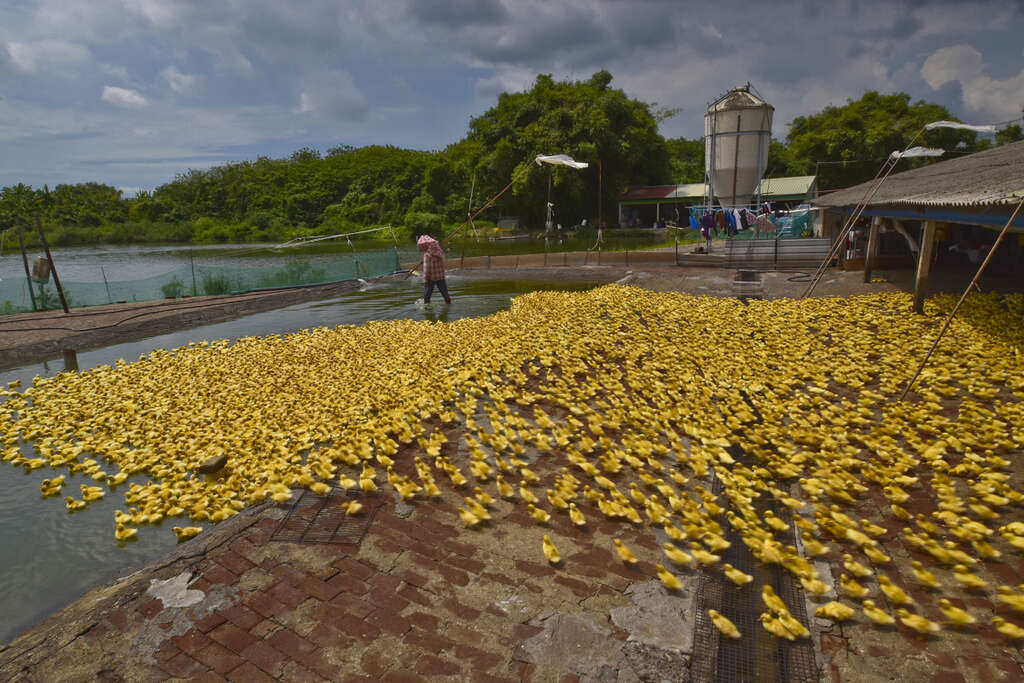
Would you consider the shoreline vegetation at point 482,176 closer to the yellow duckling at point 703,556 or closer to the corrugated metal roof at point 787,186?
the corrugated metal roof at point 787,186

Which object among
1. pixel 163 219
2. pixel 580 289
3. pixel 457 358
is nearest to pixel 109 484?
pixel 457 358

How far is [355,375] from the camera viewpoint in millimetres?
7625

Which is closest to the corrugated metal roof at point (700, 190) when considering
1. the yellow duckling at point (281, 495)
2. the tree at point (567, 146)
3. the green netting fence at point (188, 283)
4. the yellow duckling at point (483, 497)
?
the tree at point (567, 146)

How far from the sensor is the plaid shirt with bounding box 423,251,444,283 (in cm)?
1356

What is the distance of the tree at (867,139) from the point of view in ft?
120

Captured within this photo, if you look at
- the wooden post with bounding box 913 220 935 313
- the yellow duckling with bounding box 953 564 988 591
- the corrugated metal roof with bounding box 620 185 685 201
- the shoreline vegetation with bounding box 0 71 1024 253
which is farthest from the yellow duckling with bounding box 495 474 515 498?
the corrugated metal roof with bounding box 620 185 685 201

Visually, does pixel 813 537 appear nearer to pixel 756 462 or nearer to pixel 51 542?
pixel 756 462

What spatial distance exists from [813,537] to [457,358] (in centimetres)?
542

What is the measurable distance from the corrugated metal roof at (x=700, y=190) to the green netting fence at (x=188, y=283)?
933 inches

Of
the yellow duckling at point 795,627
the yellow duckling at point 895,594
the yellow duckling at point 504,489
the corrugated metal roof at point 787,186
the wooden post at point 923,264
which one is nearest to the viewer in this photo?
the yellow duckling at point 795,627

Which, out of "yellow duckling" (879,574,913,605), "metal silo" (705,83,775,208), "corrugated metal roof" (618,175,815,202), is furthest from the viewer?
"corrugated metal roof" (618,175,815,202)

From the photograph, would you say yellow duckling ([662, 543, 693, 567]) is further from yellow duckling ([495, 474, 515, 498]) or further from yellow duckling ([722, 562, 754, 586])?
yellow duckling ([495, 474, 515, 498])

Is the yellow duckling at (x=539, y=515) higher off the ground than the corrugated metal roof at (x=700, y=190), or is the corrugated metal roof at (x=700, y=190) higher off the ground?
the corrugated metal roof at (x=700, y=190)

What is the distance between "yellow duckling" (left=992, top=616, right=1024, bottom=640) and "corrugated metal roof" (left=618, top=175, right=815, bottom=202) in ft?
109
